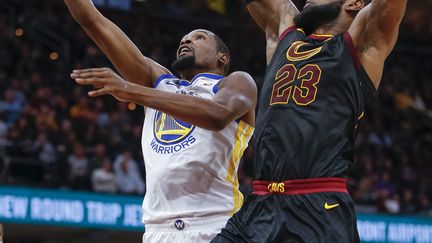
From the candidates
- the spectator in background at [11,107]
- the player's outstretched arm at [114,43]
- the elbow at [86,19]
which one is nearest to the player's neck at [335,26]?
the player's outstretched arm at [114,43]

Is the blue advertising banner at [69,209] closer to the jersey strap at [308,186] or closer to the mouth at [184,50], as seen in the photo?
the mouth at [184,50]

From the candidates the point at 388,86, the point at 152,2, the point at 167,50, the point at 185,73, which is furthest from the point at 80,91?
the point at 185,73

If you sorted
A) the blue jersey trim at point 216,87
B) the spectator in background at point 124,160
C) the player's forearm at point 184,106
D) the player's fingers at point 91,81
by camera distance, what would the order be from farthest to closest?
the spectator in background at point 124,160 → the blue jersey trim at point 216,87 → the player's forearm at point 184,106 → the player's fingers at point 91,81

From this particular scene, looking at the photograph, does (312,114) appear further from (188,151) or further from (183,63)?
(183,63)

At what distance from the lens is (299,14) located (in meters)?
4.74

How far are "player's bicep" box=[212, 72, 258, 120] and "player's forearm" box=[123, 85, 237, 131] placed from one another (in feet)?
0.48

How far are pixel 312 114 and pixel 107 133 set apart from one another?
11624 millimetres

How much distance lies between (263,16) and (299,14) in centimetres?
37

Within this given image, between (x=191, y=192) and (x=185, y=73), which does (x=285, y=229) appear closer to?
(x=191, y=192)

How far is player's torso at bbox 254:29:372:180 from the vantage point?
4.32 m

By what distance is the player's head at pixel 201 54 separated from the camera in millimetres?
5699

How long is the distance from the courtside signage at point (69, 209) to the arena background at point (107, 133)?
0.02 m

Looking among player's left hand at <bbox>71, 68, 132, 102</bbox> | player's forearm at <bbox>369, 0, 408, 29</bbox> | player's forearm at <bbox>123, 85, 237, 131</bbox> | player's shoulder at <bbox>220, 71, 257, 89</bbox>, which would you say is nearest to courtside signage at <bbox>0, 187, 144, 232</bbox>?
player's shoulder at <bbox>220, 71, 257, 89</bbox>

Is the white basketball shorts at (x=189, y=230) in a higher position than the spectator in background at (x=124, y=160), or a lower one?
higher
